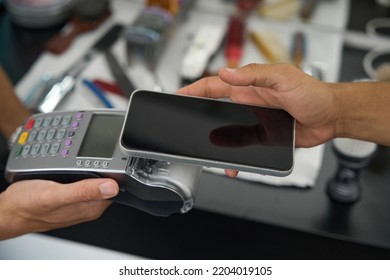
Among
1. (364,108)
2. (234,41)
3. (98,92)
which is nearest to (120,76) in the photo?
(98,92)

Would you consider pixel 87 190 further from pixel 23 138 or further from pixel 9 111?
pixel 9 111

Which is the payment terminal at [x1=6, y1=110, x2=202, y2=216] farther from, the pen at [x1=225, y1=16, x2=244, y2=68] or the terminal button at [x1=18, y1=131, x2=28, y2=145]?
the pen at [x1=225, y1=16, x2=244, y2=68]

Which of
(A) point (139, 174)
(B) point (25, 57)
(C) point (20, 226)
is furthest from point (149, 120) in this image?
(B) point (25, 57)

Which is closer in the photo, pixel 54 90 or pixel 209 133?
pixel 209 133

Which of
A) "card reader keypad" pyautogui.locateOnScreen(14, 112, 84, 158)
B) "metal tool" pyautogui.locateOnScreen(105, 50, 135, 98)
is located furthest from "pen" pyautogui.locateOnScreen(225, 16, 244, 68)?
"card reader keypad" pyautogui.locateOnScreen(14, 112, 84, 158)

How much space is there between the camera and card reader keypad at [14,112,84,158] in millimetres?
400

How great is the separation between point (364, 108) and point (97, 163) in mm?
250

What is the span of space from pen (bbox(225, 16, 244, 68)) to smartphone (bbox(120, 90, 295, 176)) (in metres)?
0.20

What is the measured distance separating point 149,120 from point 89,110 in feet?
0.23

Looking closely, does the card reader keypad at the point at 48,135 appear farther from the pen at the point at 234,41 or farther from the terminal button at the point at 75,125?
the pen at the point at 234,41

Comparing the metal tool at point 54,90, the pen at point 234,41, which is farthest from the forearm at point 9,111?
the pen at point 234,41

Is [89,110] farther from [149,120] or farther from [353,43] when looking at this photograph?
[353,43]

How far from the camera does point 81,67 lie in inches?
22.8

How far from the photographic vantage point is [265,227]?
45 centimetres
